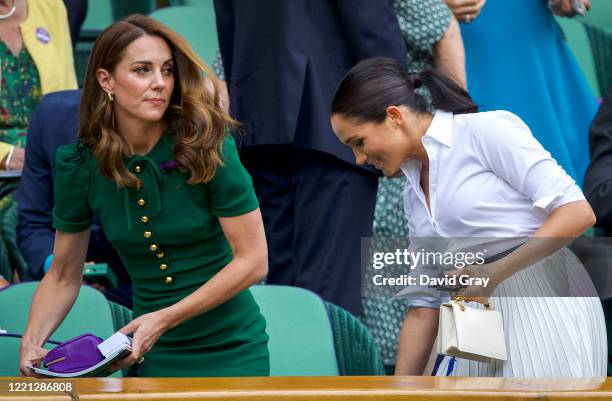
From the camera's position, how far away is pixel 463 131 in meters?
3.06

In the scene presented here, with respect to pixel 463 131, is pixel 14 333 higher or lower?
lower

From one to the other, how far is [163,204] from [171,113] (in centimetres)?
24

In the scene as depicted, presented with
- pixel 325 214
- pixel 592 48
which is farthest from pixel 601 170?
pixel 592 48

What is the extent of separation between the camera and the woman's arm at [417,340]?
3.22 meters

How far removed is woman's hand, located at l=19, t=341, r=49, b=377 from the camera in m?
2.95

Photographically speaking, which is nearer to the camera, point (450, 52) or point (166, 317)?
point (166, 317)

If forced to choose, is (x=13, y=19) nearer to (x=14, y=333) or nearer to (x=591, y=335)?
(x=14, y=333)

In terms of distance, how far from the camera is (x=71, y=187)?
307cm

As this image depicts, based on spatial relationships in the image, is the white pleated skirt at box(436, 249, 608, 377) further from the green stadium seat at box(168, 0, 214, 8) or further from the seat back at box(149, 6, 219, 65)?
the green stadium seat at box(168, 0, 214, 8)

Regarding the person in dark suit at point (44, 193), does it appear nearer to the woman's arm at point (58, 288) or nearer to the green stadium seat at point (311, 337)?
the green stadium seat at point (311, 337)

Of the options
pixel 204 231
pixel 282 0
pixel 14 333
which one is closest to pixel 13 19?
pixel 282 0

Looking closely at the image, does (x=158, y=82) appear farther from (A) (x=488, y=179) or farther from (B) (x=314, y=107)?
(B) (x=314, y=107)

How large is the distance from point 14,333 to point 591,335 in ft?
4.92

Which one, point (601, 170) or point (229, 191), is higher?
point (229, 191)
